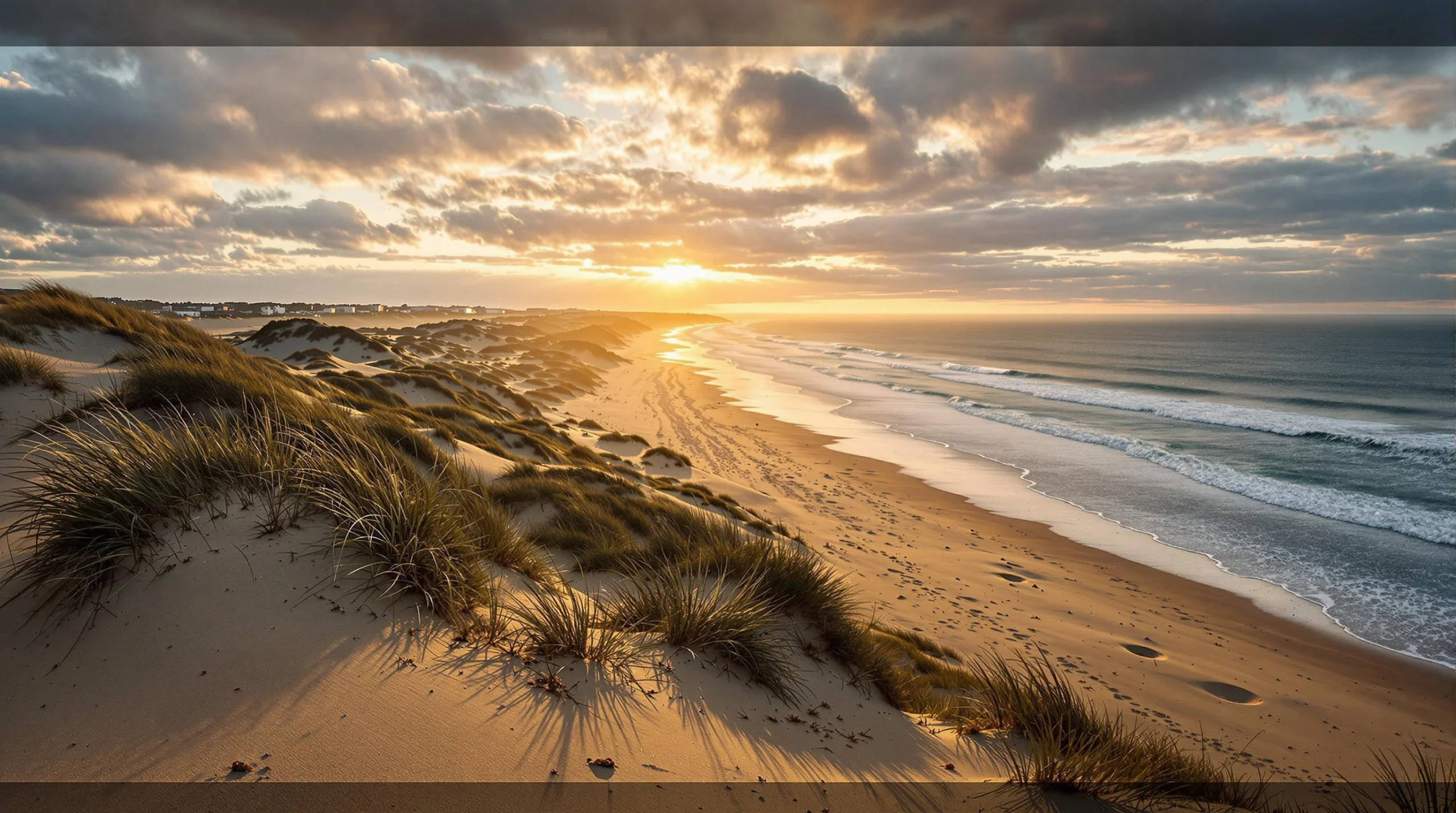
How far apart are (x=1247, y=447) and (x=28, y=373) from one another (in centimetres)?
3562

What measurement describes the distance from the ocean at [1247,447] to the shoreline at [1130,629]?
1.78 meters

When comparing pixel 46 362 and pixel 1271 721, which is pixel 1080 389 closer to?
pixel 1271 721

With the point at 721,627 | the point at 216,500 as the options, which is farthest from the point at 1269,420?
the point at 216,500

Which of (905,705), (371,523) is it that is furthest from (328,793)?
(905,705)

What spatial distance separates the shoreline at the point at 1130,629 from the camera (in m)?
7.68

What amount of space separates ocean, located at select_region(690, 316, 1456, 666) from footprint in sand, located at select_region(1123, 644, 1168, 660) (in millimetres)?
4760

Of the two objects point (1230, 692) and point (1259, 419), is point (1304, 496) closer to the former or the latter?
point (1230, 692)

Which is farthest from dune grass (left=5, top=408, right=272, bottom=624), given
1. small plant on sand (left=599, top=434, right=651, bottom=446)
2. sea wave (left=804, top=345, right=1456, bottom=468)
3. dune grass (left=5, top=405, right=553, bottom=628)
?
sea wave (left=804, top=345, right=1456, bottom=468)

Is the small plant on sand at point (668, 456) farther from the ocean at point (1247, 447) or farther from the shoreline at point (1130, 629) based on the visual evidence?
the ocean at point (1247, 447)

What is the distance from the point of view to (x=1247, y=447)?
24969mm

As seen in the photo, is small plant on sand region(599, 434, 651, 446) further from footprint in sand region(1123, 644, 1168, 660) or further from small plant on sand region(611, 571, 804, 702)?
small plant on sand region(611, 571, 804, 702)

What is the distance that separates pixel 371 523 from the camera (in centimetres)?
390

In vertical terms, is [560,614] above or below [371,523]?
below

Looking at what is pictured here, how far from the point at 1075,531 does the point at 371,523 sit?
16.4 metres
